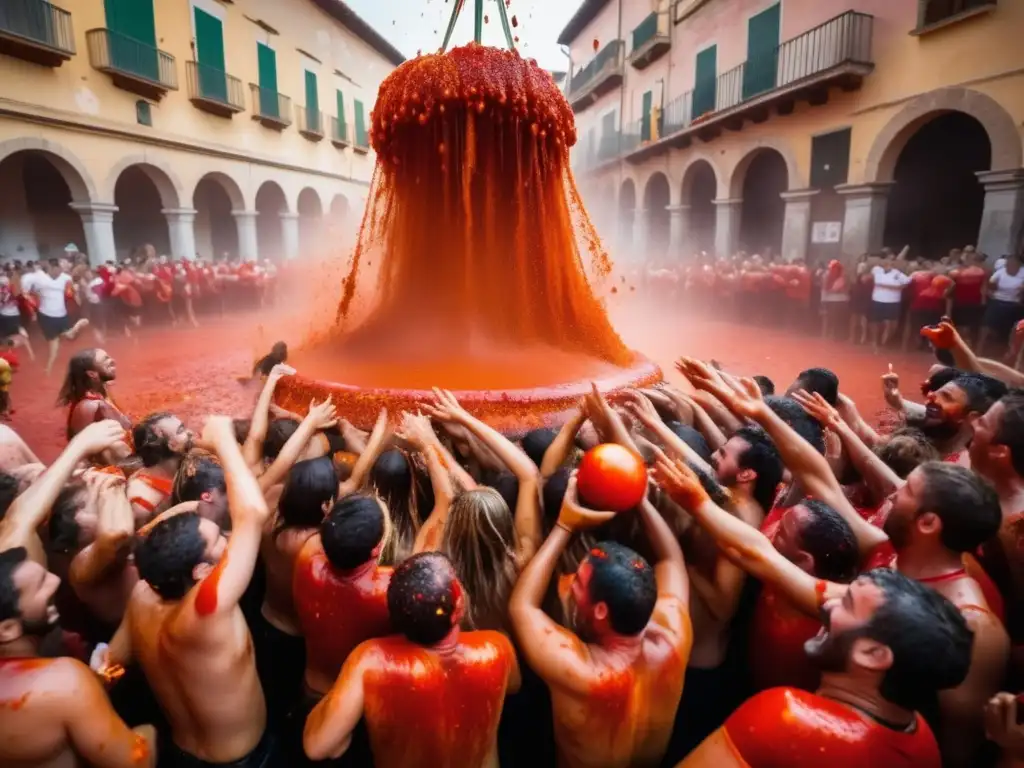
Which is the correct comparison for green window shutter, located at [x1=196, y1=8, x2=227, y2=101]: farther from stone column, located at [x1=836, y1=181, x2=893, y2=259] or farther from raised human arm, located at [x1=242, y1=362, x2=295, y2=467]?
stone column, located at [x1=836, y1=181, x2=893, y2=259]

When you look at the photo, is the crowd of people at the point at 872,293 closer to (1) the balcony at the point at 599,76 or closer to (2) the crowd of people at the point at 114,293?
(2) the crowd of people at the point at 114,293

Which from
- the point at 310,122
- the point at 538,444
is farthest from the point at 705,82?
the point at 538,444

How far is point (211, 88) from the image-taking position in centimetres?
1495

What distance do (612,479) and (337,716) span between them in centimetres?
118

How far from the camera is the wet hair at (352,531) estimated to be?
7.19ft

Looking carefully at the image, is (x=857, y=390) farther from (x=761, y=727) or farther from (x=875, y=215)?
(x=761, y=727)

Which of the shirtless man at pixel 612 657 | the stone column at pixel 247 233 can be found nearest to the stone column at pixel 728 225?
the stone column at pixel 247 233

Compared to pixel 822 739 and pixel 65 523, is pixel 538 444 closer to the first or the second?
pixel 822 739

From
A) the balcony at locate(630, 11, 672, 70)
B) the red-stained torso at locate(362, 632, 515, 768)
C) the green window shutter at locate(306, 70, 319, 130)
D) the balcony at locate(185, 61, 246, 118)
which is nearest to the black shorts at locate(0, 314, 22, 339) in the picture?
the balcony at locate(185, 61, 246, 118)

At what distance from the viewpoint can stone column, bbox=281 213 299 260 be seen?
21.7m

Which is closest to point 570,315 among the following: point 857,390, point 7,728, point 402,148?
point 402,148

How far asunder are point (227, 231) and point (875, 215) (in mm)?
21247

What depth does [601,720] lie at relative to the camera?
1.97 meters

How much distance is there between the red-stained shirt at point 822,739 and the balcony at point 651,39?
23.5 m
